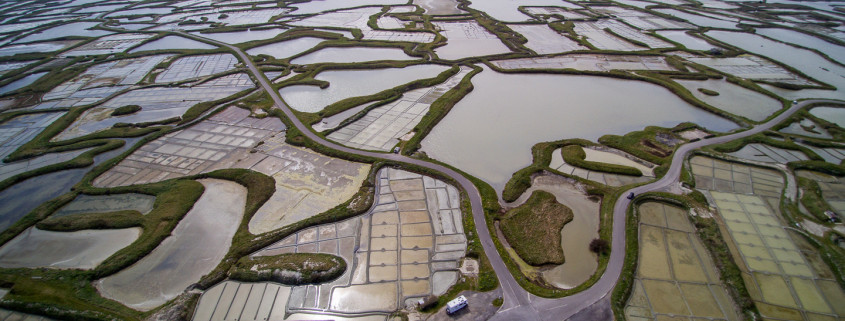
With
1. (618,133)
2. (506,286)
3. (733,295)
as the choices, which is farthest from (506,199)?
(618,133)

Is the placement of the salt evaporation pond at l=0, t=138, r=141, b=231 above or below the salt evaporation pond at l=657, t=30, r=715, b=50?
below

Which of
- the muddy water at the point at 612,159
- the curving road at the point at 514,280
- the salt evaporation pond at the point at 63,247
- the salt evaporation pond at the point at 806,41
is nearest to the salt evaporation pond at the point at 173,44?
the curving road at the point at 514,280

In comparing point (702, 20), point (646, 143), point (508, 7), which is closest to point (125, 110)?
point (646, 143)

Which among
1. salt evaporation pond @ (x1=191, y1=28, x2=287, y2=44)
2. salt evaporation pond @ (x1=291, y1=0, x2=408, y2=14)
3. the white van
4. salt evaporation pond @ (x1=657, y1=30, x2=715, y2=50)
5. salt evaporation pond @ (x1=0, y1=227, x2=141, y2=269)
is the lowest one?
salt evaporation pond @ (x1=0, y1=227, x2=141, y2=269)

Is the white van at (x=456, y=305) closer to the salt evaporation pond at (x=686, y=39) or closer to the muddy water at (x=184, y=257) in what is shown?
the muddy water at (x=184, y=257)

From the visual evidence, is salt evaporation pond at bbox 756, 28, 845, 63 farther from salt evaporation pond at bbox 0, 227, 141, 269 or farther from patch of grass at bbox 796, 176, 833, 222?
salt evaporation pond at bbox 0, 227, 141, 269

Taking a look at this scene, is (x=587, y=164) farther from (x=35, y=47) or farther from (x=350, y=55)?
(x=35, y=47)

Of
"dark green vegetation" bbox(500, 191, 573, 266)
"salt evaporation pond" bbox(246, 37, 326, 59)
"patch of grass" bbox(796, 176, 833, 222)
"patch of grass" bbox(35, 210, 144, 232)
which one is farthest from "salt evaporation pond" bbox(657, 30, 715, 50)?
"patch of grass" bbox(35, 210, 144, 232)

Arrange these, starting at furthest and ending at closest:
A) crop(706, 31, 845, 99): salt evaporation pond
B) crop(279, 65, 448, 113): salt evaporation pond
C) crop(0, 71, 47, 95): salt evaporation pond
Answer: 1. crop(0, 71, 47, 95): salt evaporation pond
2. crop(279, 65, 448, 113): salt evaporation pond
3. crop(706, 31, 845, 99): salt evaporation pond
